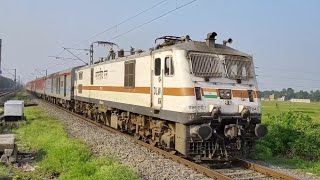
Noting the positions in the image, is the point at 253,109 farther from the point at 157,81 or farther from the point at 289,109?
the point at 289,109

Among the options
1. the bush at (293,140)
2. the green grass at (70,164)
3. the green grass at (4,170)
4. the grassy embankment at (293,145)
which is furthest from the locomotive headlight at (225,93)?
the green grass at (4,170)

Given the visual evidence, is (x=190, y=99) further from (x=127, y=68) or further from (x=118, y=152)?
(x=127, y=68)

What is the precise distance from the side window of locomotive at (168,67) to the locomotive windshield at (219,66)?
0.64 m

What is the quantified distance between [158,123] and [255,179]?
154 inches

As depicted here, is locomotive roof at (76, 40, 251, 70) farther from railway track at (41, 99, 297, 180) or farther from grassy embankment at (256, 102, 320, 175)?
grassy embankment at (256, 102, 320, 175)

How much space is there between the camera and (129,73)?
14.4 m

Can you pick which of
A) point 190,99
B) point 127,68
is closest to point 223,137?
point 190,99

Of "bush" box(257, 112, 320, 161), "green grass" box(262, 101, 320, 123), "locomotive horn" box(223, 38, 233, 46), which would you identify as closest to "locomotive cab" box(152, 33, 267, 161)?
"locomotive horn" box(223, 38, 233, 46)

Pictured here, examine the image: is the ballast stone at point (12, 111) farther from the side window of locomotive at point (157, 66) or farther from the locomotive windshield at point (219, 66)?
the locomotive windshield at point (219, 66)

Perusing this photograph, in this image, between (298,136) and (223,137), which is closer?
(223,137)

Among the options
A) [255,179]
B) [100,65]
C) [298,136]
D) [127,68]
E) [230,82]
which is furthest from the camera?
[100,65]

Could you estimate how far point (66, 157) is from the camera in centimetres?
1030

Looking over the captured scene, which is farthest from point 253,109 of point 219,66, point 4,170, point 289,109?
point 289,109

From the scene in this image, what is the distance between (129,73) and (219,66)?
441 cm
